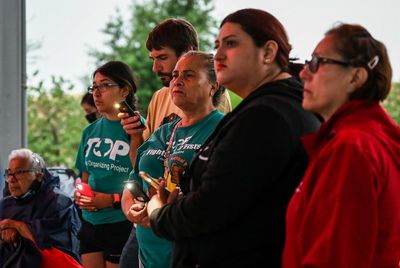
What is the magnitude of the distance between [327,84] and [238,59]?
32 centimetres

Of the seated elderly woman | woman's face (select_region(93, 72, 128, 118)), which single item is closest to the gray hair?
the seated elderly woman

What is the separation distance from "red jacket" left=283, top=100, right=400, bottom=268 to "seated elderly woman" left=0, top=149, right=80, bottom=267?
2106 mm

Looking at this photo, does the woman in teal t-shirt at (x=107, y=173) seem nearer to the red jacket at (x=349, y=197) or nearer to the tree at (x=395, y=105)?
the red jacket at (x=349, y=197)

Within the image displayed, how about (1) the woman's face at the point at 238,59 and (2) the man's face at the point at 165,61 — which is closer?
(1) the woman's face at the point at 238,59

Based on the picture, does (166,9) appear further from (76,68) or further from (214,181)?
(214,181)

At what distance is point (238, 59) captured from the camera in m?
1.91

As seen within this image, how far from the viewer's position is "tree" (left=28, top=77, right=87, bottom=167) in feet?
20.8

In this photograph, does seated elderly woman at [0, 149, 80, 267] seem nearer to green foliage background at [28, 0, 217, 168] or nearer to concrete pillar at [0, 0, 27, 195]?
concrete pillar at [0, 0, 27, 195]

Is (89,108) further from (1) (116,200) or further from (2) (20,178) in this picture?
(1) (116,200)

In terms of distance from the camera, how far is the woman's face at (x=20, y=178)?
3.58 meters

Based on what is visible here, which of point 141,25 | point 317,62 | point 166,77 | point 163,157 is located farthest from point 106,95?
point 141,25

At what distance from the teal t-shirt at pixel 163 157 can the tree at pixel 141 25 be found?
4.12 m

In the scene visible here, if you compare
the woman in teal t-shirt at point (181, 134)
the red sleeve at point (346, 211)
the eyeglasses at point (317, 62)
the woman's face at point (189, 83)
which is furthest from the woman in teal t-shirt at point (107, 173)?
the red sleeve at point (346, 211)

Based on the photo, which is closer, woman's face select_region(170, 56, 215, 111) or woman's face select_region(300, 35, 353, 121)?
woman's face select_region(300, 35, 353, 121)
